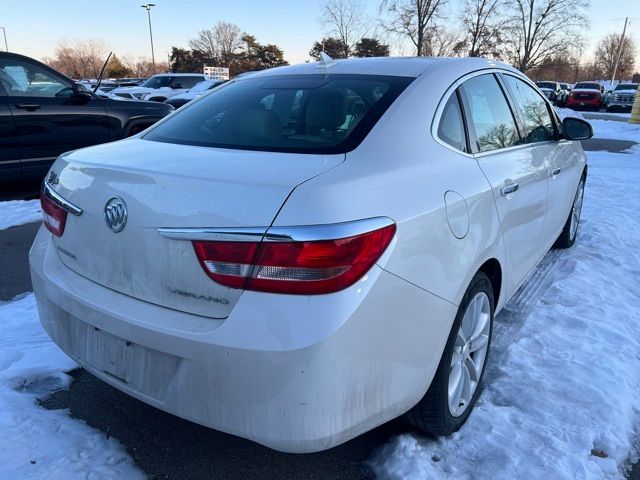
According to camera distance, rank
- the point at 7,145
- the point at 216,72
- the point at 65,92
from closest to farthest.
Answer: the point at 7,145
the point at 65,92
the point at 216,72

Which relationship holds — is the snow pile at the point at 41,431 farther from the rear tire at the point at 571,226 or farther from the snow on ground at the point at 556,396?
the rear tire at the point at 571,226

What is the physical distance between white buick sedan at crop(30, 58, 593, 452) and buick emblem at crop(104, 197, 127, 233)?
2 centimetres

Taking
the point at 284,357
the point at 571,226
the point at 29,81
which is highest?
the point at 29,81

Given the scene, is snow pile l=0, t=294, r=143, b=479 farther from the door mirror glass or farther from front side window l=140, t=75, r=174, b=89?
front side window l=140, t=75, r=174, b=89

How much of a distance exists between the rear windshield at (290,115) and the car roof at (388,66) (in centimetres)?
8

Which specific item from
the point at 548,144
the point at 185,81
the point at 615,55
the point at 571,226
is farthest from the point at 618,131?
the point at 615,55

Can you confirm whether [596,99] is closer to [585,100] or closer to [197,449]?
[585,100]

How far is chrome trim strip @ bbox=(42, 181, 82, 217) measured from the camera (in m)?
2.04

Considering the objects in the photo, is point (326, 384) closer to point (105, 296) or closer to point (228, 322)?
point (228, 322)

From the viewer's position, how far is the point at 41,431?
228 cm

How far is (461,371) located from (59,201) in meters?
1.87

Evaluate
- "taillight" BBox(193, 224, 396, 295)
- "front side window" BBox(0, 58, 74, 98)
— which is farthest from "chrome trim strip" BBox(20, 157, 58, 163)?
"taillight" BBox(193, 224, 396, 295)

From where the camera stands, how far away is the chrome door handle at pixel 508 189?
8.35 feet

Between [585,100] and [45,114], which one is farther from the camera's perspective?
[585,100]
